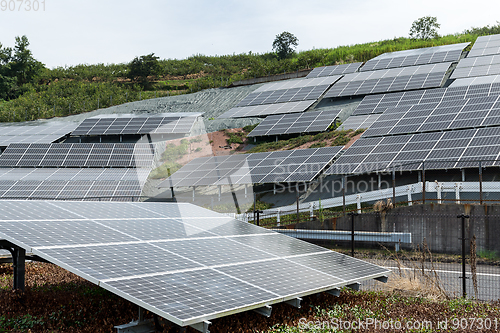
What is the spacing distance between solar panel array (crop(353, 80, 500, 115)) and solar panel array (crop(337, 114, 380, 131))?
951mm

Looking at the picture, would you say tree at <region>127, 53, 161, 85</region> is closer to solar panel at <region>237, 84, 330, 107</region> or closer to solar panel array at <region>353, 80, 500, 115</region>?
solar panel at <region>237, 84, 330, 107</region>

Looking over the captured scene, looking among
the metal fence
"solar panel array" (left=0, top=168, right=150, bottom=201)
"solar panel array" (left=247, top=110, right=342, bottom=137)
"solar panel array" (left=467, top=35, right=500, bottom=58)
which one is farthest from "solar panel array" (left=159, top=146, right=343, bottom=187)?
"solar panel array" (left=467, top=35, right=500, bottom=58)

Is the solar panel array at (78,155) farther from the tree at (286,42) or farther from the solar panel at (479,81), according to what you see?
the tree at (286,42)

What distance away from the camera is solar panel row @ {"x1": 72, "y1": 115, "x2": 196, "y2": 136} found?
44.7m

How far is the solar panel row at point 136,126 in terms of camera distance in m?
44.7

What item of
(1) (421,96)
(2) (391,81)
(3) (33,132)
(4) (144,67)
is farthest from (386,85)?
(4) (144,67)

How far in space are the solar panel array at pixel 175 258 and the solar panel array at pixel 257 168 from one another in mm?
14113

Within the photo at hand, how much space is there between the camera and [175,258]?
30.7ft

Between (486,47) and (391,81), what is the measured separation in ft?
47.0

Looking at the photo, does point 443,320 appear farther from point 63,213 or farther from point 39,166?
point 39,166

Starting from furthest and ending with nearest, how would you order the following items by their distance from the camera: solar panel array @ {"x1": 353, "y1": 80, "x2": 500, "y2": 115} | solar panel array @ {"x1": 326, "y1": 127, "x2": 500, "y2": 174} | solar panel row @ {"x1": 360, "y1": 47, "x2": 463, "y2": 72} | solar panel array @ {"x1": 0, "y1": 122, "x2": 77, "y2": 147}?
solar panel row @ {"x1": 360, "y1": 47, "x2": 463, "y2": 72} < solar panel array @ {"x1": 0, "y1": 122, "x2": 77, "y2": 147} < solar panel array @ {"x1": 353, "y1": 80, "x2": 500, "y2": 115} < solar panel array @ {"x1": 326, "y1": 127, "x2": 500, "y2": 174}

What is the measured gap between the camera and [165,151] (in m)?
41.7

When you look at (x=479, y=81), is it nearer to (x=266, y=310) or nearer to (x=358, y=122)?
(x=358, y=122)

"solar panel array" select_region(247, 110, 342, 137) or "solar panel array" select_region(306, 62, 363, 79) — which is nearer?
"solar panel array" select_region(247, 110, 342, 137)
